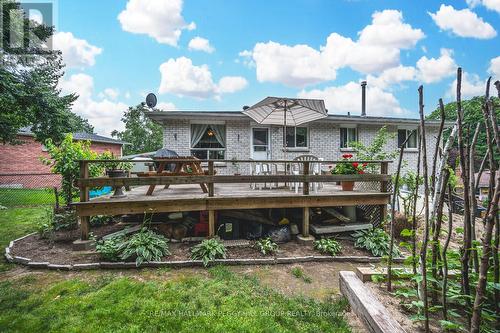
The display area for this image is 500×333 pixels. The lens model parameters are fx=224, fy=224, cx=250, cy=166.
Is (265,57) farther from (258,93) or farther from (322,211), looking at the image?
(322,211)

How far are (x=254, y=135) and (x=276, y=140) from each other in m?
1.00

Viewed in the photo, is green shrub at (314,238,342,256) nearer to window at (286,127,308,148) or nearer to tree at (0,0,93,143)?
window at (286,127,308,148)

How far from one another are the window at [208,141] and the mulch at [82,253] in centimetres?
506

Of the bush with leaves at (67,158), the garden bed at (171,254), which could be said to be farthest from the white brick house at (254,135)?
the garden bed at (171,254)

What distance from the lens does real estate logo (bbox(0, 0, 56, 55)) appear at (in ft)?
31.1

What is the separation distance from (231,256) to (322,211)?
2.76 m

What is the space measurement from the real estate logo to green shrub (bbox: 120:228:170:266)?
9578 mm

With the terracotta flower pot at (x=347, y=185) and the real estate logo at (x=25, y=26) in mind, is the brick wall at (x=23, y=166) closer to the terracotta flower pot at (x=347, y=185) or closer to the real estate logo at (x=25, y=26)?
the real estate logo at (x=25, y=26)

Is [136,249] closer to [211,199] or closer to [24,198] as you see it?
[211,199]

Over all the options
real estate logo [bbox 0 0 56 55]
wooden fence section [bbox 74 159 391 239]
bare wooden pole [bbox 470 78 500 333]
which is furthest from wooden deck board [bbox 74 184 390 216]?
real estate logo [bbox 0 0 56 55]

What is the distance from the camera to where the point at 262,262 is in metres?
3.91

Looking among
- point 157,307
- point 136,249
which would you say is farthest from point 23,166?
point 157,307

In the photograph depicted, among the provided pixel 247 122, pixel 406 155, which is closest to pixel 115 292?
pixel 247 122

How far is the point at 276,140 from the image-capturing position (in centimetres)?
990
